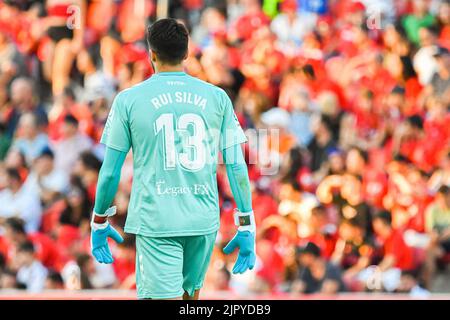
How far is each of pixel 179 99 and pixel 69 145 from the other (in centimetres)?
663

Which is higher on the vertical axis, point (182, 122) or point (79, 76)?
point (79, 76)

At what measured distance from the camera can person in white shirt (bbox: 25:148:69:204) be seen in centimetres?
1284

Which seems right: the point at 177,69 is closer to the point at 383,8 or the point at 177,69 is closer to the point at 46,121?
the point at 46,121

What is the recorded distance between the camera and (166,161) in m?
6.77

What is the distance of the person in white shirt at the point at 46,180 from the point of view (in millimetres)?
12844

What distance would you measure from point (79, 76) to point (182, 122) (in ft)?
25.3

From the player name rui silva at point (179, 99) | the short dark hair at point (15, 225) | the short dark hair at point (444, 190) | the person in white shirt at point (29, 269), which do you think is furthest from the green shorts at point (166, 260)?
the short dark hair at point (444, 190)

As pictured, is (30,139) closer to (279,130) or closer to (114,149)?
(279,130)

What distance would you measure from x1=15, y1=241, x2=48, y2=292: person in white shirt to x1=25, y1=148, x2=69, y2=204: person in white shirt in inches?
40.6

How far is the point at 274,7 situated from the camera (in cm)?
1567

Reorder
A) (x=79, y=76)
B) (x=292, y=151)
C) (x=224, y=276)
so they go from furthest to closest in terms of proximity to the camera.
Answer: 1. (x=79, y=76)
2. (x=292, y=151)
3. (x=224, y=276)

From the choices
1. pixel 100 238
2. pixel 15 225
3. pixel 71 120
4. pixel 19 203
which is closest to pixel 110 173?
pixel 100 238

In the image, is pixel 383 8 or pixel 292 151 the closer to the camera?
pixel 292 151
